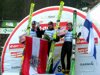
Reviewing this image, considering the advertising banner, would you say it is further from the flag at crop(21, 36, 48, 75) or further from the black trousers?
the flag at crop(21, 36, 48, 75)

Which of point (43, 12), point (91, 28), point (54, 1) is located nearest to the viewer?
point (91, 28)

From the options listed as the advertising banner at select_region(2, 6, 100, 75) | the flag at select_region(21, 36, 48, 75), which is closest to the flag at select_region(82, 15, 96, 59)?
the advertising banner at select_region(2, 6, 100, 75)

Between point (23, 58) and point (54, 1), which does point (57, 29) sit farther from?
point (54, 1)

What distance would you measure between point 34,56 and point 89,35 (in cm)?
143

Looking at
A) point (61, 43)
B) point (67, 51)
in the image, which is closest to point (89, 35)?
point (67, 51)

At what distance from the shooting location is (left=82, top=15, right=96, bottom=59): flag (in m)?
10.6

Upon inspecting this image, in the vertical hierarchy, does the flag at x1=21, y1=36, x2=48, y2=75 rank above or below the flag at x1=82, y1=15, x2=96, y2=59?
below

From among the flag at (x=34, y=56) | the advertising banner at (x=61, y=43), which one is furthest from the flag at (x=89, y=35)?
the flag at (x=34, y=56)

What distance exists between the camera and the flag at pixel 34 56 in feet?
36.4

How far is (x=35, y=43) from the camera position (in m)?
11.2

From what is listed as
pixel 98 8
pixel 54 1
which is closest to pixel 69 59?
pixel 98 8

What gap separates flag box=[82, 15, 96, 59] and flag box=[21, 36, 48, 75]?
95 cm

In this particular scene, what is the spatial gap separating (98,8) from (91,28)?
25.2 inches

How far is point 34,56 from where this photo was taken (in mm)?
11234
